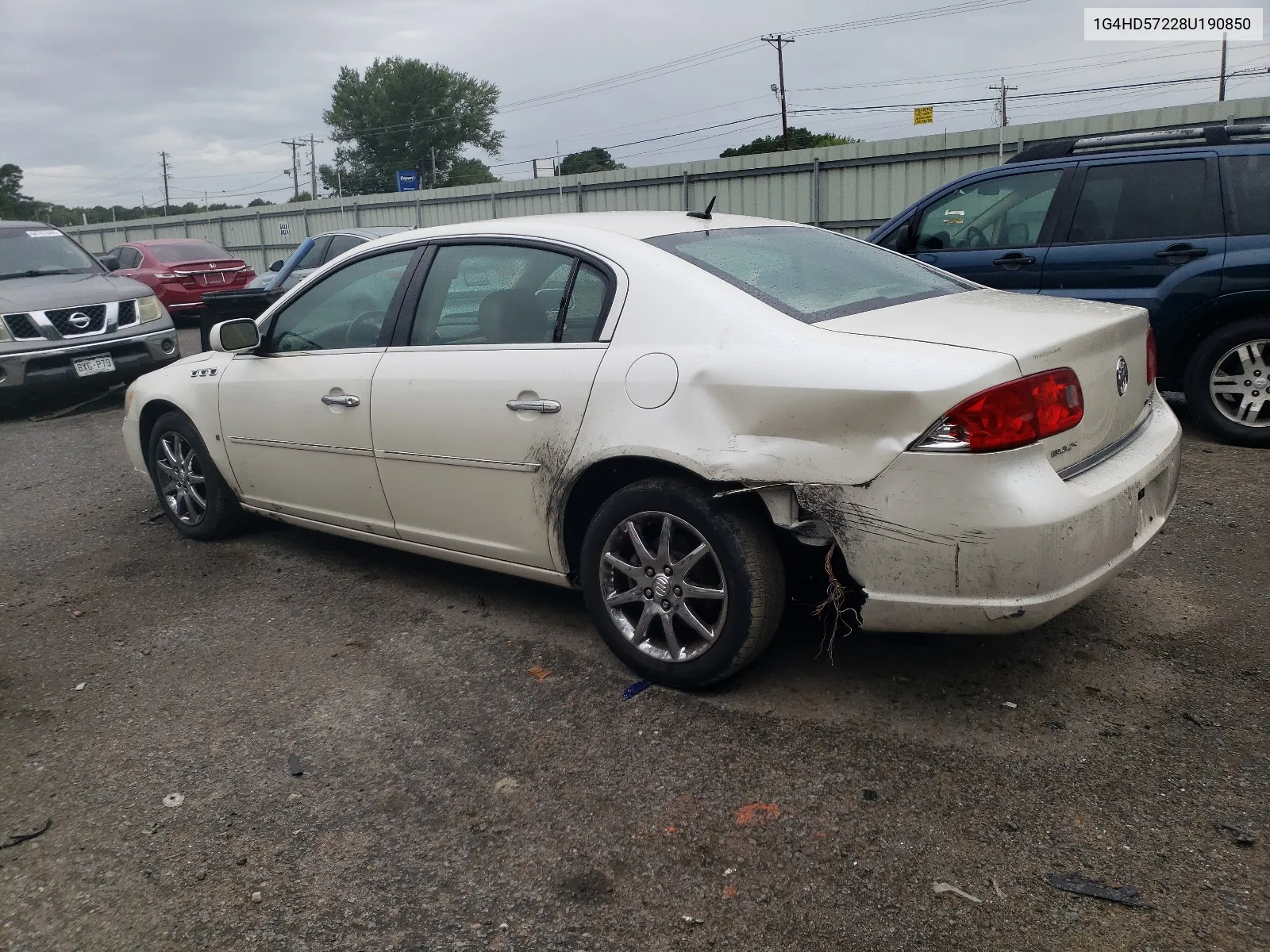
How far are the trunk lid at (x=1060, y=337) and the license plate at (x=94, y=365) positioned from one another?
28.2 feet

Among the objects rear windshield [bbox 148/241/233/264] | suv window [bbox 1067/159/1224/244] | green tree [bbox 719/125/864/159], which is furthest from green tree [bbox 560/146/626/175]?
suv window [bbox 1067/159/1224/244]

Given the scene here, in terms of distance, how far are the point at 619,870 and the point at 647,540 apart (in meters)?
1.12

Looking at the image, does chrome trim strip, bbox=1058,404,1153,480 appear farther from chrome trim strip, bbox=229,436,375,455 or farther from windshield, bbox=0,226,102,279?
windshield, bbox=0,226,102,279

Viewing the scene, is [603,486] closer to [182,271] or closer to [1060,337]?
[1060,337]

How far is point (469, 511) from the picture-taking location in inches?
151

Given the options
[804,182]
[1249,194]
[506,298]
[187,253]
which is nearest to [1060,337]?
[506,298]

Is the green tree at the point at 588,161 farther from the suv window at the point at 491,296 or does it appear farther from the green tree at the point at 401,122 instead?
the suv window at the point at 491,296

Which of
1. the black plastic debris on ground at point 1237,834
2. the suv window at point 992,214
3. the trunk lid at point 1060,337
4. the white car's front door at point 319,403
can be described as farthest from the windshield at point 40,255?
the black plastic debris on ground at point 1237,834

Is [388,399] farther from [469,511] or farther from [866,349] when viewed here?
[866,349]

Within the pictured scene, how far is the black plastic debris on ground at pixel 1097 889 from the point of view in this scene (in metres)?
2.30

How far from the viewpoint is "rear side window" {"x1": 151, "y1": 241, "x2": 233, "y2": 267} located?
16625mm

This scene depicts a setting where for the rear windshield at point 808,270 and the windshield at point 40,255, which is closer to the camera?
the rear windshield at point 808,270

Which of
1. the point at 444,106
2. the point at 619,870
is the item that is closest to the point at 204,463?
the point at 619,870

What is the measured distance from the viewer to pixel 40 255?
34.4 ft
